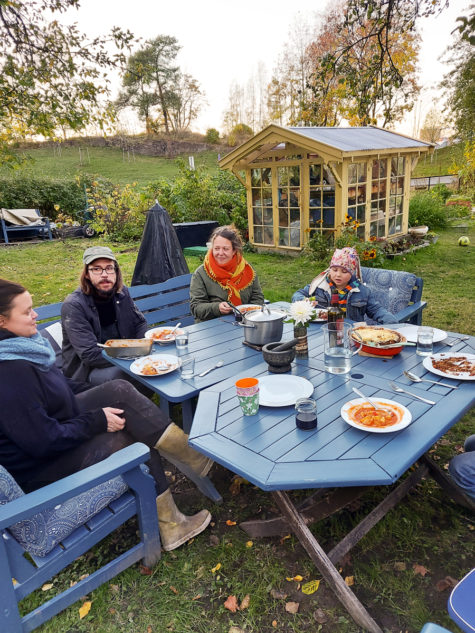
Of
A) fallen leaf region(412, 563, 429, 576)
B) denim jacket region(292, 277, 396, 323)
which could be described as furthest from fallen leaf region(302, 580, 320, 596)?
denim jacket region(292, 277, 396, 323)

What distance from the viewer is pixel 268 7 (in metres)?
6.12

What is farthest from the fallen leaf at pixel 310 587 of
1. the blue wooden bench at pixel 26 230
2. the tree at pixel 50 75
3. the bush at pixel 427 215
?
the blue wooden bench at pixel 26 230

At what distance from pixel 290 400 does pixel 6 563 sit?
52.0 inches

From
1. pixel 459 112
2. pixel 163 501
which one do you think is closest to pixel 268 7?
pixel 163 501

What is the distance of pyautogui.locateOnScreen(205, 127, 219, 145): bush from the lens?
33406 mm

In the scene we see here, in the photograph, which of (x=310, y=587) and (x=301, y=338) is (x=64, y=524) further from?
(x=301, y=338)

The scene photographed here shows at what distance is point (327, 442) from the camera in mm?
1670

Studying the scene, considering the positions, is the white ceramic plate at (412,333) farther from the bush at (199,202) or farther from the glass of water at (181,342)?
the bush at (199,202)

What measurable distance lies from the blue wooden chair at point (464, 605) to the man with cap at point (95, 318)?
2.35 m

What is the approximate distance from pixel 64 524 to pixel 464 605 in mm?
1521

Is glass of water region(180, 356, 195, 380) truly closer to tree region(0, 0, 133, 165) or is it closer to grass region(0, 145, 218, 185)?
tree region(0, 0, 133, 165)

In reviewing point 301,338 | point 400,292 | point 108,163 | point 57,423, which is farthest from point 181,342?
point 108,163

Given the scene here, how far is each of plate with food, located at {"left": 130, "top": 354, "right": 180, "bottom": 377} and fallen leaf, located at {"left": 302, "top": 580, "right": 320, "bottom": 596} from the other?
133 cm

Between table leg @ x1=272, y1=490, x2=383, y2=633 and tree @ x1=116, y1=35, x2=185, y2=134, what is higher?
tree @ x1=116, y1=35, x2=185, y2=134
